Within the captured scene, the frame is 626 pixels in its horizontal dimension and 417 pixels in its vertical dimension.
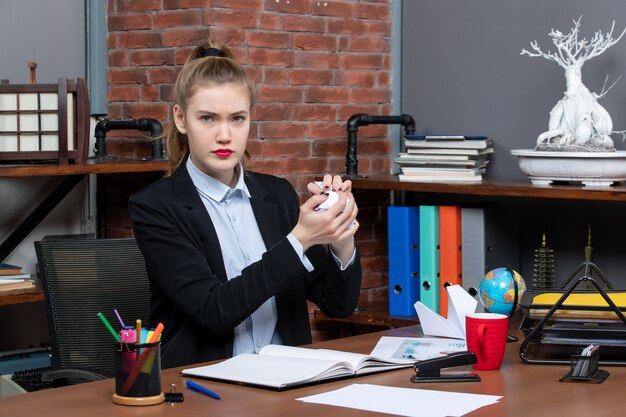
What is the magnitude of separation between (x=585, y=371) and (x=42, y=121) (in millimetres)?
1924

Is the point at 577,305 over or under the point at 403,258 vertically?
over

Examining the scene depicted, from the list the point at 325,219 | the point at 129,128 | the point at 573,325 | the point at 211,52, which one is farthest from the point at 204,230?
the point at 129,128

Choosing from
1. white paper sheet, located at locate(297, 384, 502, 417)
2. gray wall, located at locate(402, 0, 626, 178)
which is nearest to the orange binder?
gray wall, located at locate(402, 0, 626, 178)

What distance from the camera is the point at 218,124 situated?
2.38 metres

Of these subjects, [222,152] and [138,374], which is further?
[222,152]

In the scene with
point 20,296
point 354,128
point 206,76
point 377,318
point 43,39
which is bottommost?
point 377,318

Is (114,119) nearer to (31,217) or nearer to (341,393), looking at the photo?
(31,217)

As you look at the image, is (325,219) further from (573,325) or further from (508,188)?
(508,188)

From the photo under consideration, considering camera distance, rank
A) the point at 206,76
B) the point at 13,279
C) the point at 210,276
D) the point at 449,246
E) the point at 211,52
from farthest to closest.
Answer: the point at 449,246 → the point at 13,279 → the point at 211,52 → the point at 206,76 → the point at 210,276

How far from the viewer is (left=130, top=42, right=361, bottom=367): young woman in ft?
7.30

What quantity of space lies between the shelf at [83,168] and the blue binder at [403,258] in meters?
0.85

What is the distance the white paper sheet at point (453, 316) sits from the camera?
90.5 inches

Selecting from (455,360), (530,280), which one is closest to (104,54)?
(530,280)

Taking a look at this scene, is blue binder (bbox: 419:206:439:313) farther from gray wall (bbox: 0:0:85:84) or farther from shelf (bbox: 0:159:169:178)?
gray wall (bbox: 0:0:85:84)
